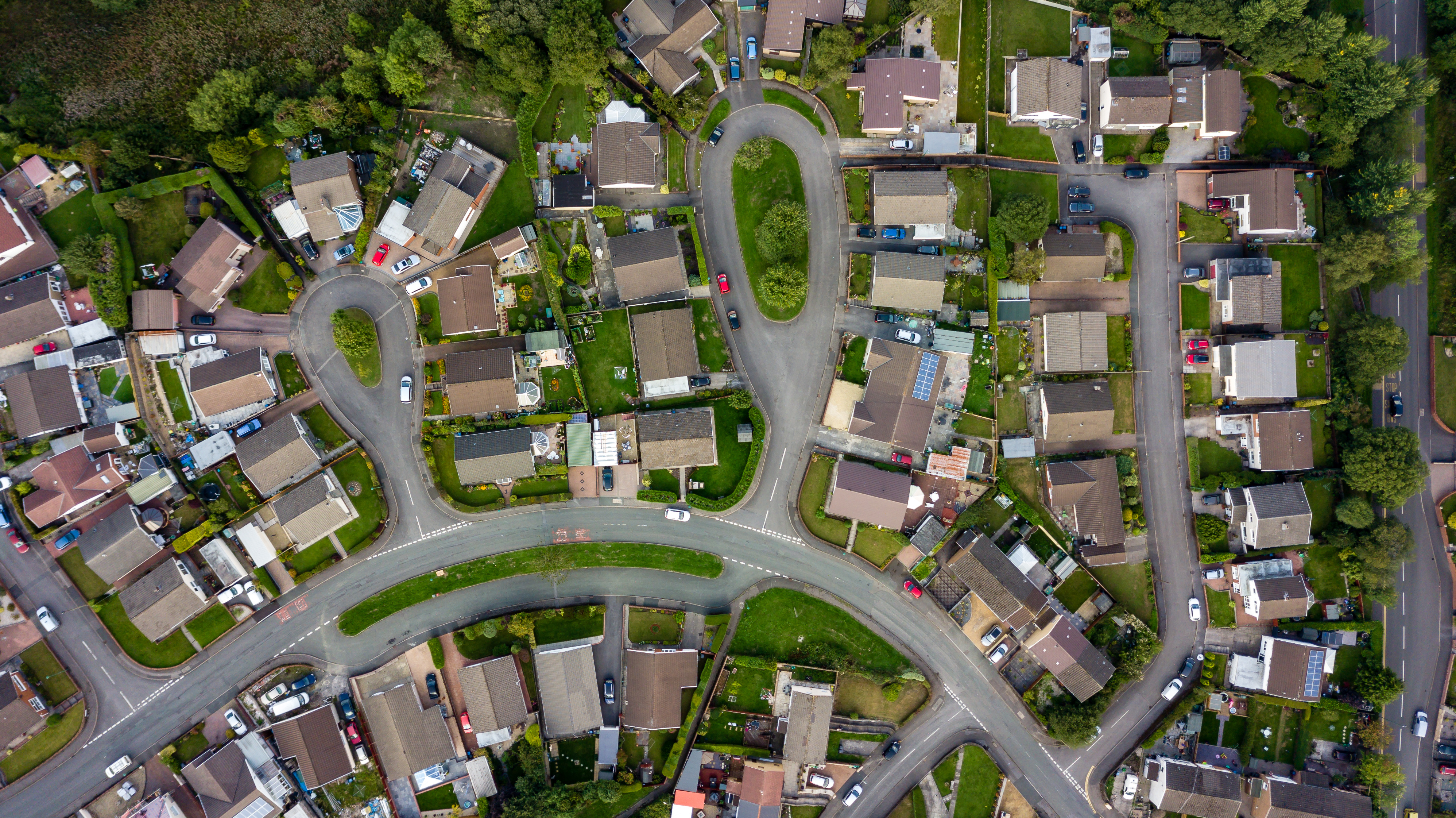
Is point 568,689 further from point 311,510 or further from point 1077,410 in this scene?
point 1077,410

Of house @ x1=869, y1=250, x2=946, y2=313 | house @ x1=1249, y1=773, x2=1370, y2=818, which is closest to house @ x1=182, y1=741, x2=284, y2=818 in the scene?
house @ x1=869, y1=250, x2=946, y2=313

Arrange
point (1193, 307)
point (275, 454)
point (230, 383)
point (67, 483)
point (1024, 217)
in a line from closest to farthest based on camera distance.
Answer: point (67, 483) → point (1024, 217) → point (275, 454) → point (230, 383) → point (1193, 307)

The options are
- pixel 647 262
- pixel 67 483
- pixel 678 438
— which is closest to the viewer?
pixel 67 483

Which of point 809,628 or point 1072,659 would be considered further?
point 809,628

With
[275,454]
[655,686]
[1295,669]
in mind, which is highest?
[275,454]

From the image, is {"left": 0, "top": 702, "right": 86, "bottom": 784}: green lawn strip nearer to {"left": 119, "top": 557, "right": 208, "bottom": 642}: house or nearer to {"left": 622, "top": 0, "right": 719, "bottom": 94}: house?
{"left": 119, "top": 557, "right": 208, "bottom": 642}: house

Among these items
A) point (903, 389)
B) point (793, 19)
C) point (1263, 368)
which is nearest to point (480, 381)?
point (903, 389)
